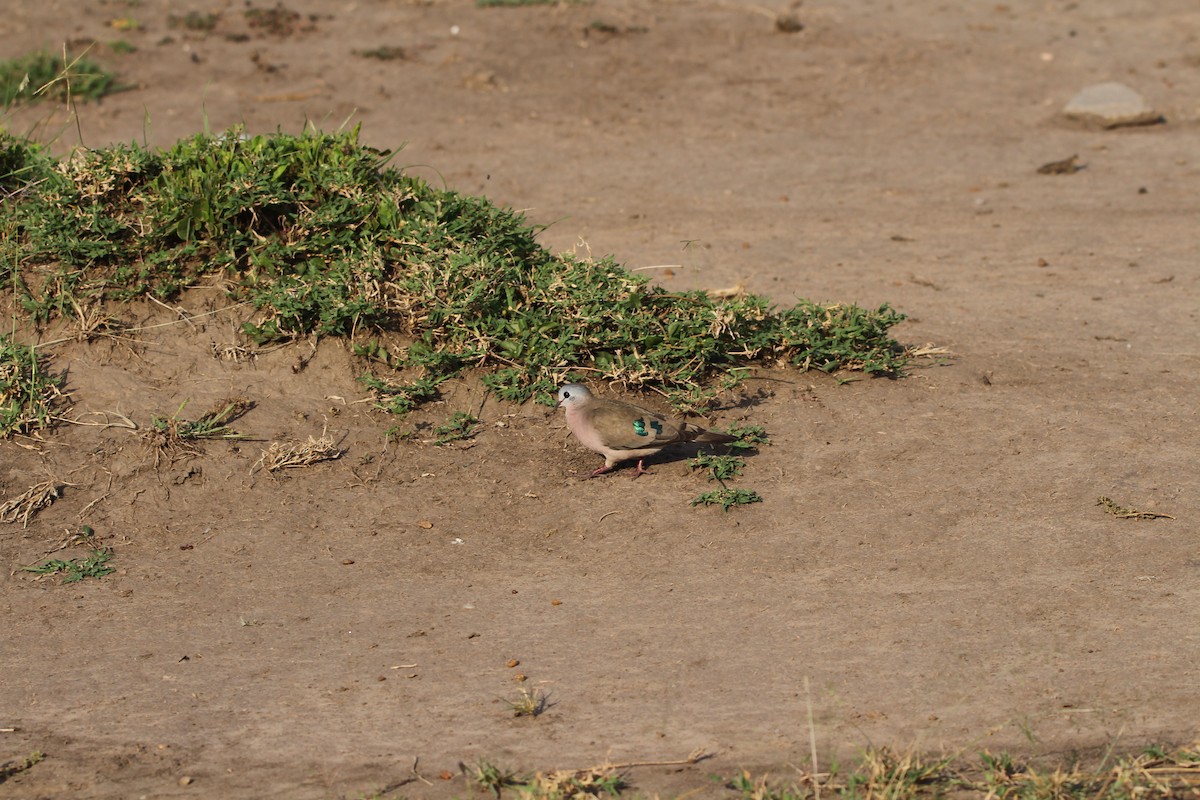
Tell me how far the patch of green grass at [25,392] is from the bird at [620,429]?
230 centimetres

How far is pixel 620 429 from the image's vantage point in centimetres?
517

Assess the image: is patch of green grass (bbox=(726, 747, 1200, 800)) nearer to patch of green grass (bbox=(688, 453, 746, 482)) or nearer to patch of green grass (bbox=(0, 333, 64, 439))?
patch of green grass (bbox=(688, 453, 746, 482))

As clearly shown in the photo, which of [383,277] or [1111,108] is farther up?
[383,277]

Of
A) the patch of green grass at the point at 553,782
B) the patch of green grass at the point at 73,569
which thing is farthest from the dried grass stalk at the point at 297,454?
the patch of green grass at the point at 553,782

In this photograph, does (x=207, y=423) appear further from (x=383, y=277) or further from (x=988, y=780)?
(x=988, y=780)

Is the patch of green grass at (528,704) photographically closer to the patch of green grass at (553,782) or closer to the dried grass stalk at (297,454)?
the patch of green grass at (553,782)

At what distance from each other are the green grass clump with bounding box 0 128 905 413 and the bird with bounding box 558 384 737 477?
1.93 ft

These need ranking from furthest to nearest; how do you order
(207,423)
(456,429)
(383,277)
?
(383,277)
(456,429)
(207,423)

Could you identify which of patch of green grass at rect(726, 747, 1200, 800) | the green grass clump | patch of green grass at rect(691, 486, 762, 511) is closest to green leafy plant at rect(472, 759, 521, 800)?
patch of green grass at rect(726, 747, 1200, 800)

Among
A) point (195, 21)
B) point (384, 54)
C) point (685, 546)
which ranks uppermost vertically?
point (195, 21)

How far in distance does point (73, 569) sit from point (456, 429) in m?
1.71

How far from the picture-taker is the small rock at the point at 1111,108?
1078 cm

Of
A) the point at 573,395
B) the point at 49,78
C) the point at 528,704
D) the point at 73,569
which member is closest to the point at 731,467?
the point at 573,395

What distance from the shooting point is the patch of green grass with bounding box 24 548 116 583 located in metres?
4.83
